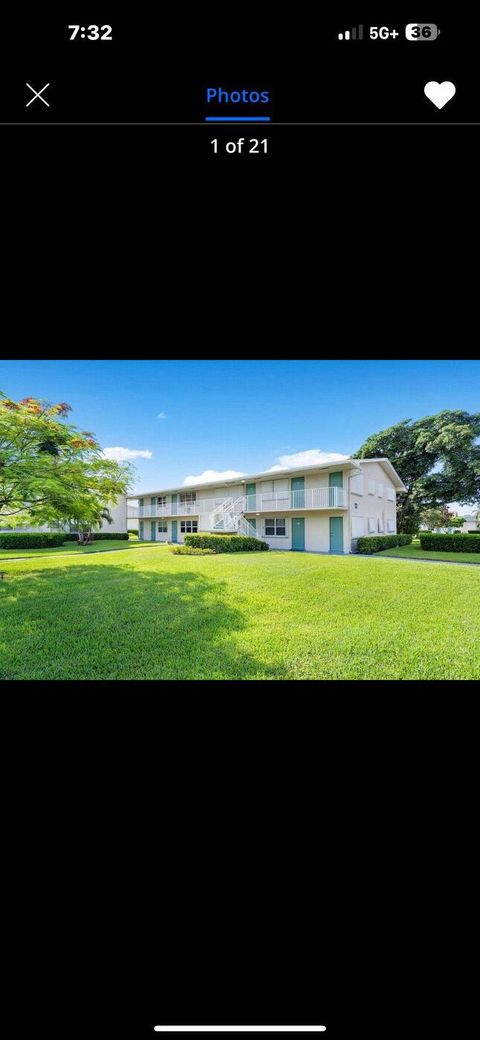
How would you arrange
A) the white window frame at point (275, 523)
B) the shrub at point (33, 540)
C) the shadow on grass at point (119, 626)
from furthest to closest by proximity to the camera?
1. the white window frame at point (275, 523)
2. the shrub at point (33, 540)
3. the shadow on grass at point (119, 626)

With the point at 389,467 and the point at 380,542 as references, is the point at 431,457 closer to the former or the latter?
the point at 389,467

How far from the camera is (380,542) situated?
192 centimetres

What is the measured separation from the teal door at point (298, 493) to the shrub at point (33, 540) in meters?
1.31

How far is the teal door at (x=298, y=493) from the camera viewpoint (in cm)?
192

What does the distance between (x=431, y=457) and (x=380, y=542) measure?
535 mm

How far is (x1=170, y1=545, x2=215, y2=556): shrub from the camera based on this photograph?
82.7 inches
